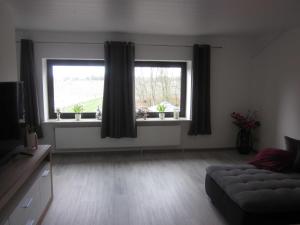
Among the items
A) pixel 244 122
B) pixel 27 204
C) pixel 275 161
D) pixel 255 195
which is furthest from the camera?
pixel 244 122

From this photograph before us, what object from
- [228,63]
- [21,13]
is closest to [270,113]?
[228,63]

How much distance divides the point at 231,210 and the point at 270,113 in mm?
2669

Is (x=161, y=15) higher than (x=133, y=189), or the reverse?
(x=161, y=15)

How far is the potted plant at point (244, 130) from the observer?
4562 millimetres

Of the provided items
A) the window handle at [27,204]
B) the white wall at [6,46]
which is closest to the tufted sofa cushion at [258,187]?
the window handle at [27,204]

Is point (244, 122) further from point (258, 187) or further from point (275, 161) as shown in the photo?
point (258, 187)

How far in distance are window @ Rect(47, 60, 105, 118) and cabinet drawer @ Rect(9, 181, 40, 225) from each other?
101 inches

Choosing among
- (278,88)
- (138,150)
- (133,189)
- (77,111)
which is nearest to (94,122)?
(77,111)

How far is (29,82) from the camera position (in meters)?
4.09

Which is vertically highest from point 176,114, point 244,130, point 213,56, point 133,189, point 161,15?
point 161,15

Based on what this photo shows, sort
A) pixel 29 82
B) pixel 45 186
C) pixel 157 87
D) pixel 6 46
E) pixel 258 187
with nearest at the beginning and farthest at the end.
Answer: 1. pixel 258 187
2. pixel 45 186
3. pixel 6 46
4. pixel 29 82
5. pixel 157 87

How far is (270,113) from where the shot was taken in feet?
14.3

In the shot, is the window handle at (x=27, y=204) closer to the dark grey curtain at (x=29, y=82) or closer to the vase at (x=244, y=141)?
the dark grey curtain at (x=29, y=82)

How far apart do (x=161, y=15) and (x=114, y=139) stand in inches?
91.9
